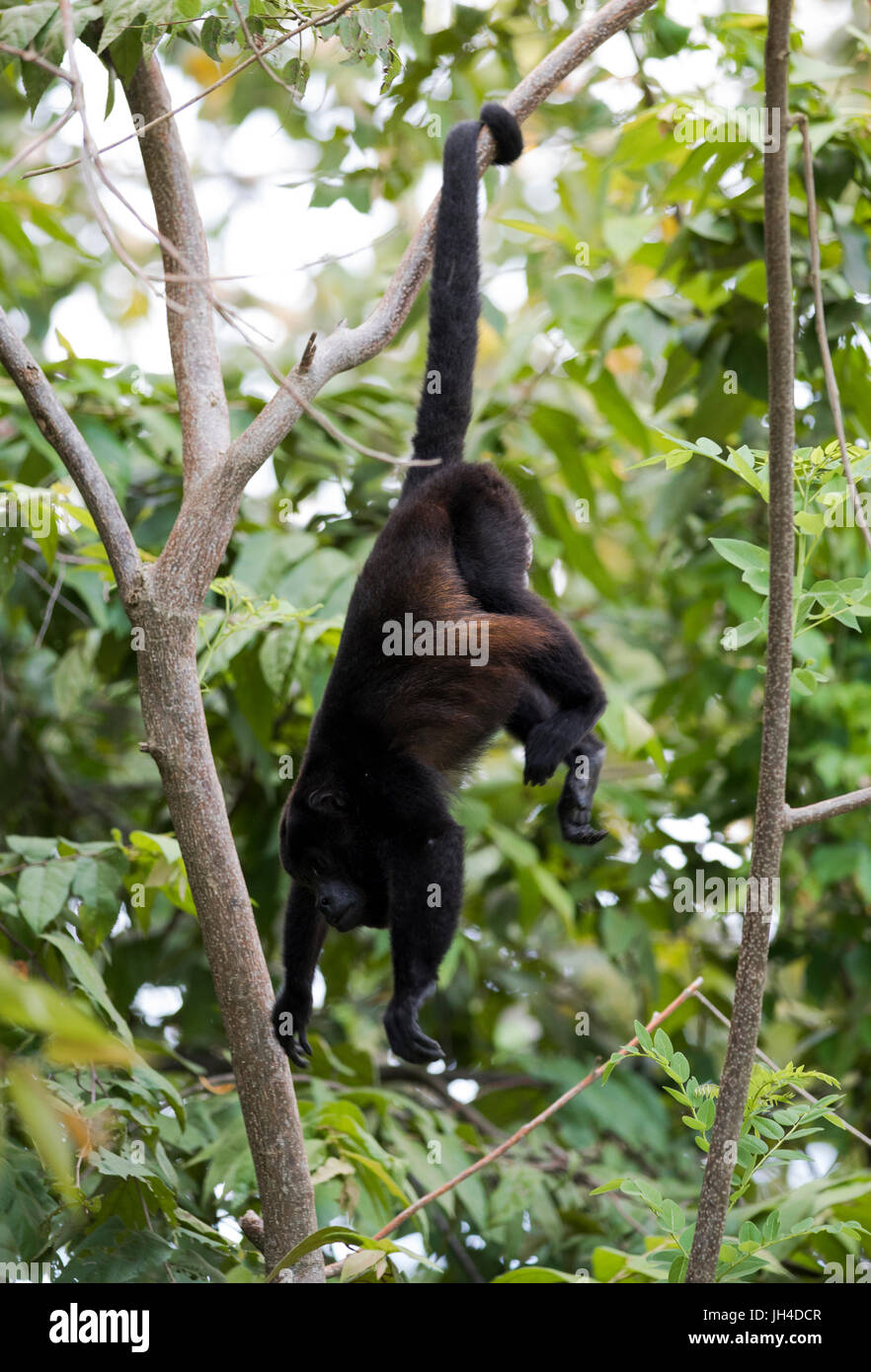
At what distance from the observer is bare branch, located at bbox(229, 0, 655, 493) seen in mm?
2510

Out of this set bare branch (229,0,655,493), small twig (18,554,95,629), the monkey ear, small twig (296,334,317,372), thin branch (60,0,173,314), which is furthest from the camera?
small twig (18,554,95,629)

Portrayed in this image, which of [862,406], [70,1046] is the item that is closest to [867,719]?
[862,406]

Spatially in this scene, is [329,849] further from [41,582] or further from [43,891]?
[41,582]

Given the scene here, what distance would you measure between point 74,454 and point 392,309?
0.84 metres

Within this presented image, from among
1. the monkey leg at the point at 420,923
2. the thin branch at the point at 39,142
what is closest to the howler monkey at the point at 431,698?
the monkey leg at the point at 420,923

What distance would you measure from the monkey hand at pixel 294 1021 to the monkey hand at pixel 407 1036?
24 centimetres

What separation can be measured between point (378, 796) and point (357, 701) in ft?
0.84

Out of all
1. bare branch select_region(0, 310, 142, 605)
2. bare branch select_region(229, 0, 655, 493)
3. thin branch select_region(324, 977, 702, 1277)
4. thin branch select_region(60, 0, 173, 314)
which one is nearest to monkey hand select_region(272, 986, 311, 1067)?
thin branch select_region(324, 977, 702, 1277)

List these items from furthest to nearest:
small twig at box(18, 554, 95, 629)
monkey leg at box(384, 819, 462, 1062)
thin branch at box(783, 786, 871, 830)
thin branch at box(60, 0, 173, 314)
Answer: small twig at box(18, 554, 95, 629)
monkey leg at box(384, 819, 462, 1062)
thin branch at box(783, 786, 871, 830)
thin branch at box(60, 0, 173, 314)

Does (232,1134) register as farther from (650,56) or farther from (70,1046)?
(650,56)

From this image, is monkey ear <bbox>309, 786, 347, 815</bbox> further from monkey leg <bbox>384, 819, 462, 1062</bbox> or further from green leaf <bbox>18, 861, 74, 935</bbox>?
green leaf <bbox>18, 861, 74, 935</bbox>

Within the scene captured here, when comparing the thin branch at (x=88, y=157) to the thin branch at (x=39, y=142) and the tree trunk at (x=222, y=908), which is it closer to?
the thin branch at (x=39, y=142)

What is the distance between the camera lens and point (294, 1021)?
3105 millimetres

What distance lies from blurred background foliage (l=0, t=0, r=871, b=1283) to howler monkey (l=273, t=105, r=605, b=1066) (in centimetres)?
29
